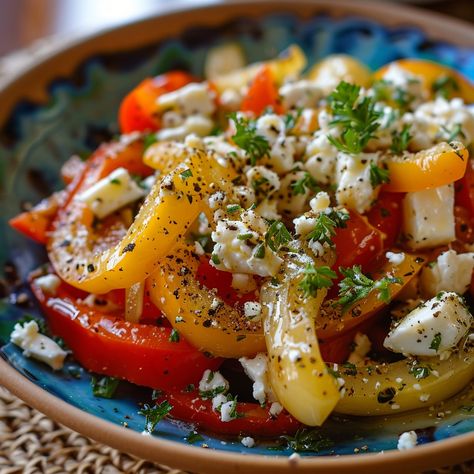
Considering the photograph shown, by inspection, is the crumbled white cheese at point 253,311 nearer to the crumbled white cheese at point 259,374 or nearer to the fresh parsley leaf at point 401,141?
the crumbled white cheese at point 259,374

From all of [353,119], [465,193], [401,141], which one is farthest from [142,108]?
[465,193]

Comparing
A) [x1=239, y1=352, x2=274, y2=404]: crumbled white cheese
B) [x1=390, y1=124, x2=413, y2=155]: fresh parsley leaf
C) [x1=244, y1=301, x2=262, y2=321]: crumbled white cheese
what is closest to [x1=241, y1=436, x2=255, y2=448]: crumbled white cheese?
[x1=239, y1=352, x2=274, y2=404]: crumbled white cheese

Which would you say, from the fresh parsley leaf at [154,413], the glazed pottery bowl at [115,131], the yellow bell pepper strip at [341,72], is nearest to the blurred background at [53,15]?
the glazed pottery bowl at [115,131]

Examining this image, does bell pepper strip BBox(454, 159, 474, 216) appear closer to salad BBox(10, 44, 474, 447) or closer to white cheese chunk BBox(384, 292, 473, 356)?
salad BBox(10, 44, 474, 447)

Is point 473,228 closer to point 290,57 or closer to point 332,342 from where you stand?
point 332,342

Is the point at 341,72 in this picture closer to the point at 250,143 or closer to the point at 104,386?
the point at 250,143

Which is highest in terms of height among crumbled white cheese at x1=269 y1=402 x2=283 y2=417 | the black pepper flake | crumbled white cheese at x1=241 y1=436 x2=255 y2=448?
the black pepper flake

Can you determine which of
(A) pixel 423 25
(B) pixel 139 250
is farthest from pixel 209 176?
(A) pixel 423 25
